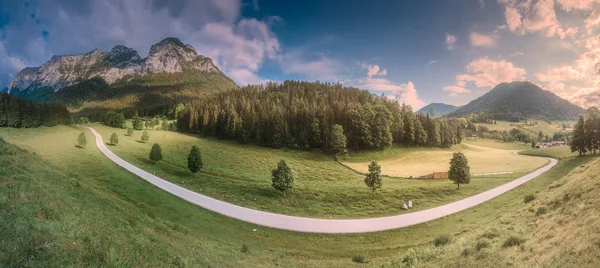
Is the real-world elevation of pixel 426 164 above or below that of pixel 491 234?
below

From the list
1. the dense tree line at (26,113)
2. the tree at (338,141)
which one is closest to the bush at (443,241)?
the tree at (338,141)

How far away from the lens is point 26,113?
68.9 metres

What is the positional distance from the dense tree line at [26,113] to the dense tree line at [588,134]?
149 metres

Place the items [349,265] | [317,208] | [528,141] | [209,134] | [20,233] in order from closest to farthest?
1. [20,233]
2. [349,265]
3. [317,208]
4. [209,134]
5. [528,141]

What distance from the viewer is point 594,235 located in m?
10.4

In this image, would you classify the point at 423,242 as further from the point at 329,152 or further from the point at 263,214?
the point at 329,152

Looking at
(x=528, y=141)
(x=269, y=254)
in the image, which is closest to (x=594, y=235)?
(x=269, y=254)

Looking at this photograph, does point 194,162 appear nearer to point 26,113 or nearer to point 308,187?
point 308,187

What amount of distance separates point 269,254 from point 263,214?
9.99 metres

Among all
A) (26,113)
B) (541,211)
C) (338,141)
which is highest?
(26,113)

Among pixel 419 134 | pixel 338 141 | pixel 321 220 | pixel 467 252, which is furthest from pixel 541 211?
pixel 419 134

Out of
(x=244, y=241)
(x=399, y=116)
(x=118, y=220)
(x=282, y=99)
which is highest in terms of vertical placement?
(x=282, y=99)

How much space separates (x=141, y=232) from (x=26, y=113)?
88253 mm

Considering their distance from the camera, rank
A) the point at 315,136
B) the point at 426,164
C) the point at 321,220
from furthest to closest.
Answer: the point at 315,136 → the point at 426,164 → the point at 321,220
